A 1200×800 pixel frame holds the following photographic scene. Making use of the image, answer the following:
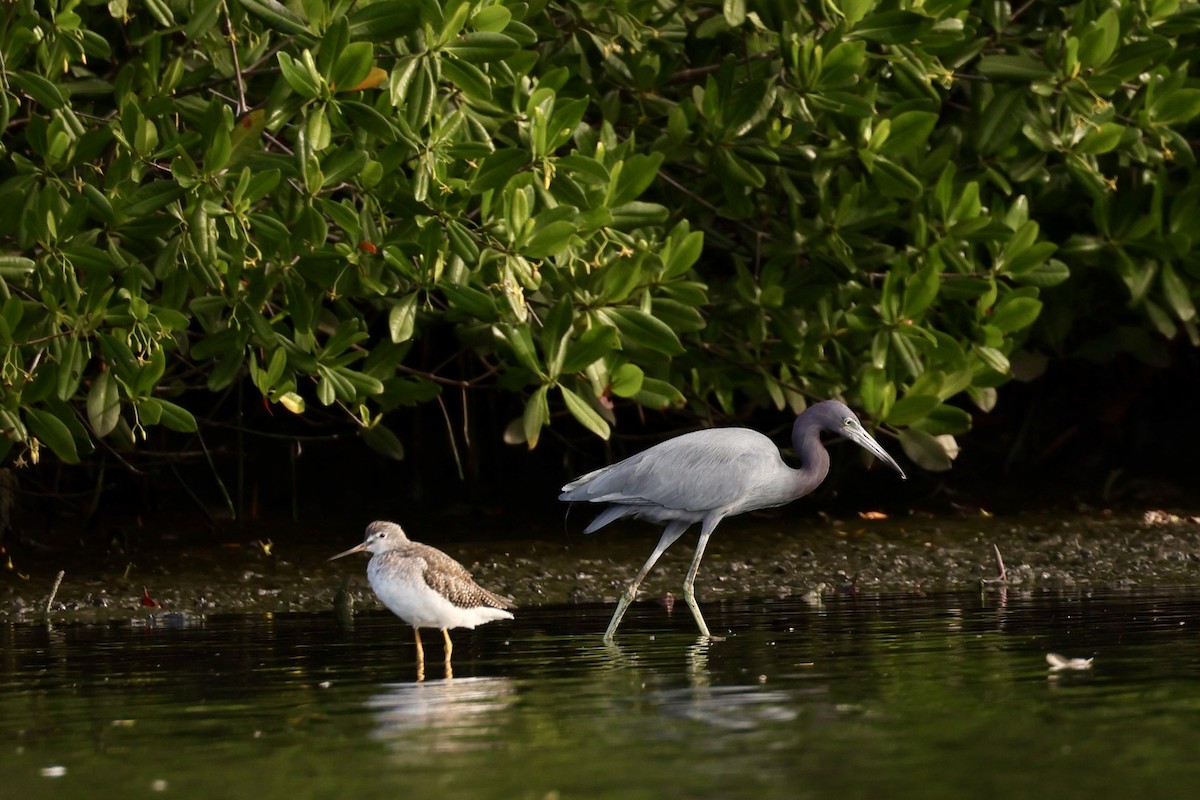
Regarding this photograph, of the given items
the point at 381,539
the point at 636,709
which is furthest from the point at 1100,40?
the point at 636,709

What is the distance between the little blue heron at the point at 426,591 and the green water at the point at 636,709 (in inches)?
7.7

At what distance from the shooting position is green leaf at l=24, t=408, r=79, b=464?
1095cm

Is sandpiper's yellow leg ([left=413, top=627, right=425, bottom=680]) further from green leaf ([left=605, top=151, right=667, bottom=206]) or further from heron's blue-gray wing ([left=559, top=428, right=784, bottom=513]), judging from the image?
green leaf ([left=605, top=151, right=667, bottom=206])

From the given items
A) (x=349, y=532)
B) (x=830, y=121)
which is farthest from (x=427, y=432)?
(x=830, y=121)

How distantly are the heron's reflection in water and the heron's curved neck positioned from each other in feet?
11.1

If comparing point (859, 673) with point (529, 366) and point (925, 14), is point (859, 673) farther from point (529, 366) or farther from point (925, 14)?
point (925, 14)

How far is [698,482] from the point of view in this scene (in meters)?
11.3

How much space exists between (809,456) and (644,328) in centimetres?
123

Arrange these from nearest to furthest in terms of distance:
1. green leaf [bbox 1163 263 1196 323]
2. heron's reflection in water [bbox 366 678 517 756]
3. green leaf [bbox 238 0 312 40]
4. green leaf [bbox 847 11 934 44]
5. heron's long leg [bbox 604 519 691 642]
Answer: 1. heron's reflection in water [bbox 366 678 517 756]
2. green leaf [bbox 238 0 312 40]
3. heron's long leg [bbox 604 519 691 642]
4. green leaf [bbox 847 11 934 44]
5. green leaf [bbox 1163 263 1196 323]

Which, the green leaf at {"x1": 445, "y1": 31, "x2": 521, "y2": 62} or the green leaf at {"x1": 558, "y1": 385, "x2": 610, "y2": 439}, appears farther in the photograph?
the green leaf at {"x1": 558, "y1": 385, "x2": 610, "y2": 439}

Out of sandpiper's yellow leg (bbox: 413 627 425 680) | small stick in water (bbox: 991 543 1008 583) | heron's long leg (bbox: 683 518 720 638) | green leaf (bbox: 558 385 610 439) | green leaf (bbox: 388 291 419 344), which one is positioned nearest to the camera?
sandpiper's yellow leg (bbox: 413 627 425 680)

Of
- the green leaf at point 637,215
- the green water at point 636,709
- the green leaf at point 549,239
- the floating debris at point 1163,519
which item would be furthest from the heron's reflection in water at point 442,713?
the floating debris at point 1163,519

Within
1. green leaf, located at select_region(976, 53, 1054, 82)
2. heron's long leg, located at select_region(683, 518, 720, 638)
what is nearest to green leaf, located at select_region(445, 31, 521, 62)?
heron's long leg, located at select_region(683, 518, 720, 638)

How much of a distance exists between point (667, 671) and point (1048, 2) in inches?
279
